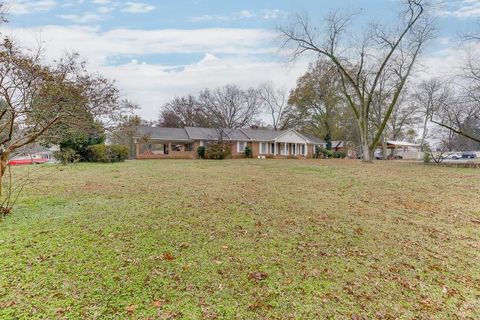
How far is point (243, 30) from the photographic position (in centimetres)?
1231

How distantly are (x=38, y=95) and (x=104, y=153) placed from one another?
639 inches

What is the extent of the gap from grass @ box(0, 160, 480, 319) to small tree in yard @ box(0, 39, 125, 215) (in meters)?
1.76

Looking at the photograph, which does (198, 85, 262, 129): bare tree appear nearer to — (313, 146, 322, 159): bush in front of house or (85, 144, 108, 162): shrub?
(313, 146, 322, 159): bush in front of house

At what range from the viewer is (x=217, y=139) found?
29766 mm

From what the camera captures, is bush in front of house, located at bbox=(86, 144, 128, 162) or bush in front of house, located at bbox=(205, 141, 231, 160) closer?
bush in front of house, located at bbox=(86, 144, 128, 162)

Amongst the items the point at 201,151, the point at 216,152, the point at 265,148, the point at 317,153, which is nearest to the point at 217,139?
the point at 201,151

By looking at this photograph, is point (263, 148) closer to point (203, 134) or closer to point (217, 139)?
point (217, 139)

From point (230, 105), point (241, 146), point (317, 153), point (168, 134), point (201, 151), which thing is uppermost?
point (230, 105)

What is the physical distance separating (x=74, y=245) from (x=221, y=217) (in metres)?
2.69

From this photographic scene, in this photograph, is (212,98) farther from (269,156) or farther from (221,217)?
(221,217)

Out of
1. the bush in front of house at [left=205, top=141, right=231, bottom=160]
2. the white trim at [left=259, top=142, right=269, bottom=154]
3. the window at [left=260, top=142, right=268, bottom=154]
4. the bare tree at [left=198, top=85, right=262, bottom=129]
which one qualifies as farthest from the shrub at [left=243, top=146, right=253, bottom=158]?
the bare tree at [left=198, top=85, right=262, bottom=129]

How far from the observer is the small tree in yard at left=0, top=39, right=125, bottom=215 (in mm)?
4559

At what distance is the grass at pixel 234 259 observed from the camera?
2752 millimetres

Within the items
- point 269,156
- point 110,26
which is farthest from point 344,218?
point 269,156
